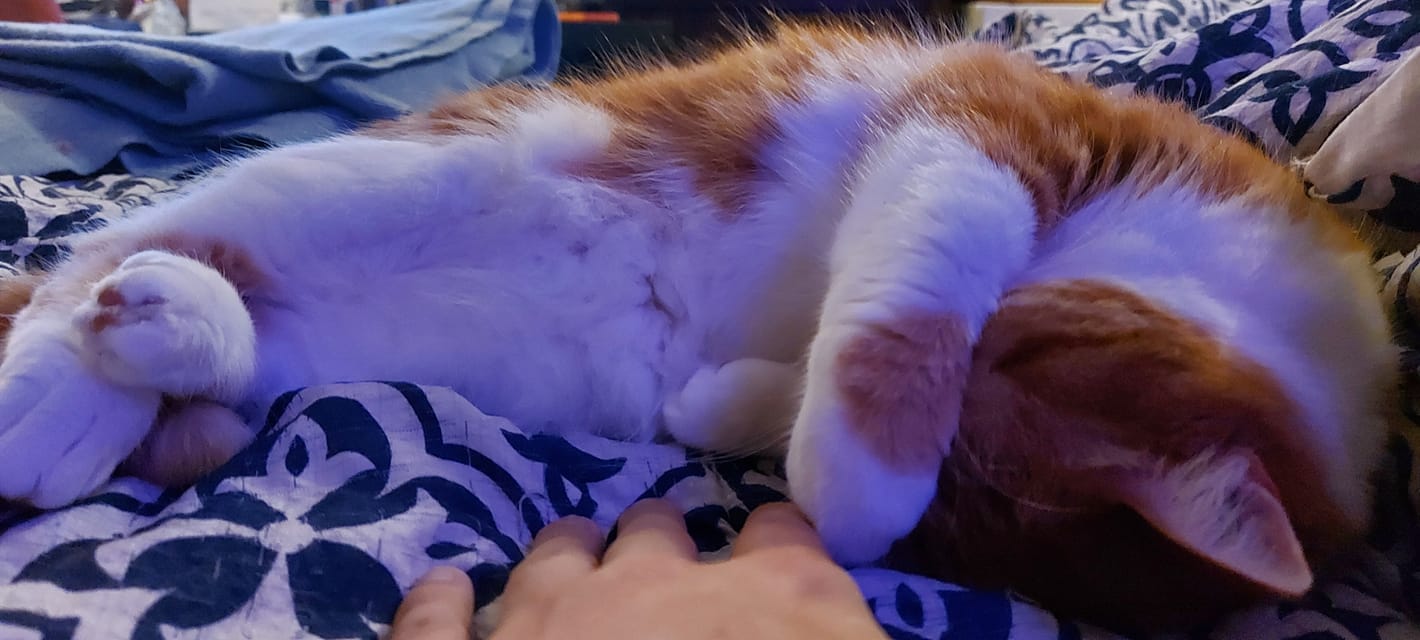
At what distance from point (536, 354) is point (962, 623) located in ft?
1.56

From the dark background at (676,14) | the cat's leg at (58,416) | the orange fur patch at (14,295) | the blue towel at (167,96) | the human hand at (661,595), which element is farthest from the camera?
the dark background at (676,14)

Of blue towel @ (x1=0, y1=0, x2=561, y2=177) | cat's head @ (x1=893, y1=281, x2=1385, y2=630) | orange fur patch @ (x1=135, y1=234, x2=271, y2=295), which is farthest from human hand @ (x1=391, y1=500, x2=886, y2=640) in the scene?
blue towel @ (x1=0, y1=0, x2=561, y2=177)

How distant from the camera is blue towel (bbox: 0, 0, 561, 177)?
1470mm

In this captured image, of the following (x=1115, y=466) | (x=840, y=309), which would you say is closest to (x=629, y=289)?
(x=840, y=309)

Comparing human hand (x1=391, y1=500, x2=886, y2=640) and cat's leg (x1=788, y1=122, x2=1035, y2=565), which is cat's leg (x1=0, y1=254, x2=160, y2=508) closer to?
human hand (x1=391, y1=500, x2=886, y2=640)

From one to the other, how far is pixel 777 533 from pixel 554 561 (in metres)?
0.17

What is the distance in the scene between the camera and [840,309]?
74cm

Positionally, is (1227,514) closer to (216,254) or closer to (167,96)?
(216,254)

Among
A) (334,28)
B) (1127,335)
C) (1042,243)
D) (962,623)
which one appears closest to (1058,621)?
(962,623)

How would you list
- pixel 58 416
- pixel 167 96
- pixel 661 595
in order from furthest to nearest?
pixel 167 96 < pixel 58 416 < pixel 661 595

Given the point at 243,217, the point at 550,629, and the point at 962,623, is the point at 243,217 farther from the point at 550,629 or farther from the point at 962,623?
the point at 962,623

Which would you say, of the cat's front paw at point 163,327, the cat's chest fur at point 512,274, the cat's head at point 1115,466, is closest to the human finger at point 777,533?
the cat's head at point 1115,466

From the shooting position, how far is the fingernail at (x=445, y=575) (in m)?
0.63

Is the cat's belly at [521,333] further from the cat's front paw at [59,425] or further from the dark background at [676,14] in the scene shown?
the dark background at [676,14]
